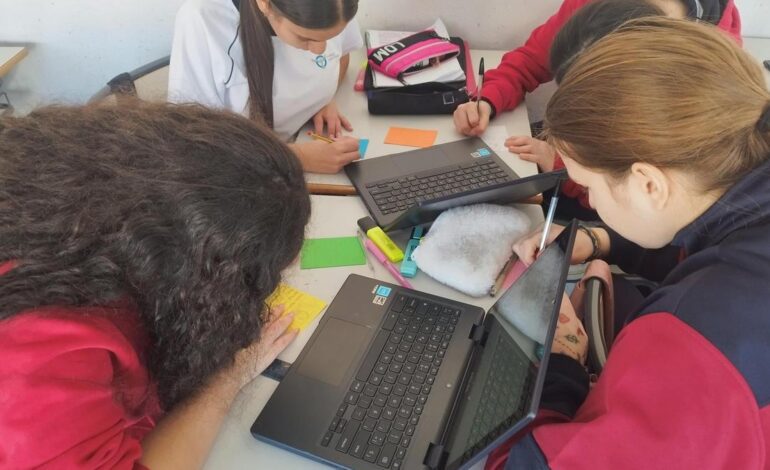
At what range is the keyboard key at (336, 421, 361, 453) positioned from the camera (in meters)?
0.72

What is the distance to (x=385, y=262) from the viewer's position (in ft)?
3.33

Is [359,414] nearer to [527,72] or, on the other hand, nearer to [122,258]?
[122,258]

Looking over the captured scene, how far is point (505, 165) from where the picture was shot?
125cm

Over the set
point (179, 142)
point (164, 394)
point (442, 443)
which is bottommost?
point (442, 443)

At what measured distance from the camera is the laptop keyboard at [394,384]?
72 centimetres

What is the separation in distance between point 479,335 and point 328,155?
0.58 metres

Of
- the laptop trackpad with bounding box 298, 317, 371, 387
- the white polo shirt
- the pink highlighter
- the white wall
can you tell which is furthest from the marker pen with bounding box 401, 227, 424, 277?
the white wall

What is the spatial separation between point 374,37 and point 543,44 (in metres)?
0.53

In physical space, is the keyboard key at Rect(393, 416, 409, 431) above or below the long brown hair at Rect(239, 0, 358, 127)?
below

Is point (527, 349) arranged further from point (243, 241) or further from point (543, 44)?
point (543, 44)

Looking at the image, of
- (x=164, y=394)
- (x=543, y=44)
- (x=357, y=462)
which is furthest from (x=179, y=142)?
(x=543, y=44)

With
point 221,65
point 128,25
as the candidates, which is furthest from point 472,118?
point 128,25

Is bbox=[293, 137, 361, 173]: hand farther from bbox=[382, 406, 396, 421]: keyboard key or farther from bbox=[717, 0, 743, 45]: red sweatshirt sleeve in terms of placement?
bbox=[717, 0, 743, 45]: red sweatshirt sleeve

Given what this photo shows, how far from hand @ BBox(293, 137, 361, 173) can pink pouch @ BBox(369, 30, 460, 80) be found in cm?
38
